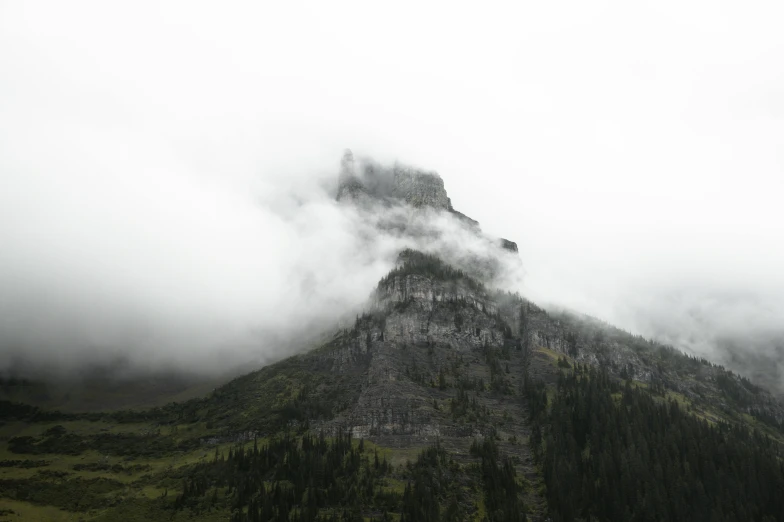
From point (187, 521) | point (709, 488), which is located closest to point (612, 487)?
point (709, 488)

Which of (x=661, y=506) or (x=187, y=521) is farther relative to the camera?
(x=187, y=521)

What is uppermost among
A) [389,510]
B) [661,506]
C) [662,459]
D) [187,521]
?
[662,459]

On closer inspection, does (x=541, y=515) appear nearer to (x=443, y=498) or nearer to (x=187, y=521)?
(x=443, y=498)

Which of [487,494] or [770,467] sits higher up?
[770,467]

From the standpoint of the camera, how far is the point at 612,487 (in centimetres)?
18562

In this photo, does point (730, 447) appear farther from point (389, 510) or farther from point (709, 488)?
point (389, 510)

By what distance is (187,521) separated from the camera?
197375 millimetres

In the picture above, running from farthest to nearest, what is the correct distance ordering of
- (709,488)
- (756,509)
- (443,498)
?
(443,498), (709,488), (756,509)

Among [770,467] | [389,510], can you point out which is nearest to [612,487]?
[770,467]

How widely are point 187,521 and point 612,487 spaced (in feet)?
525

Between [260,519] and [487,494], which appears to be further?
[487,494]

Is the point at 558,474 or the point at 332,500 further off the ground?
the point at 558,474

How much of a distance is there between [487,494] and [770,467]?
102 m

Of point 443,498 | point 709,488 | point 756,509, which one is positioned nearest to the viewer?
point 756,509
